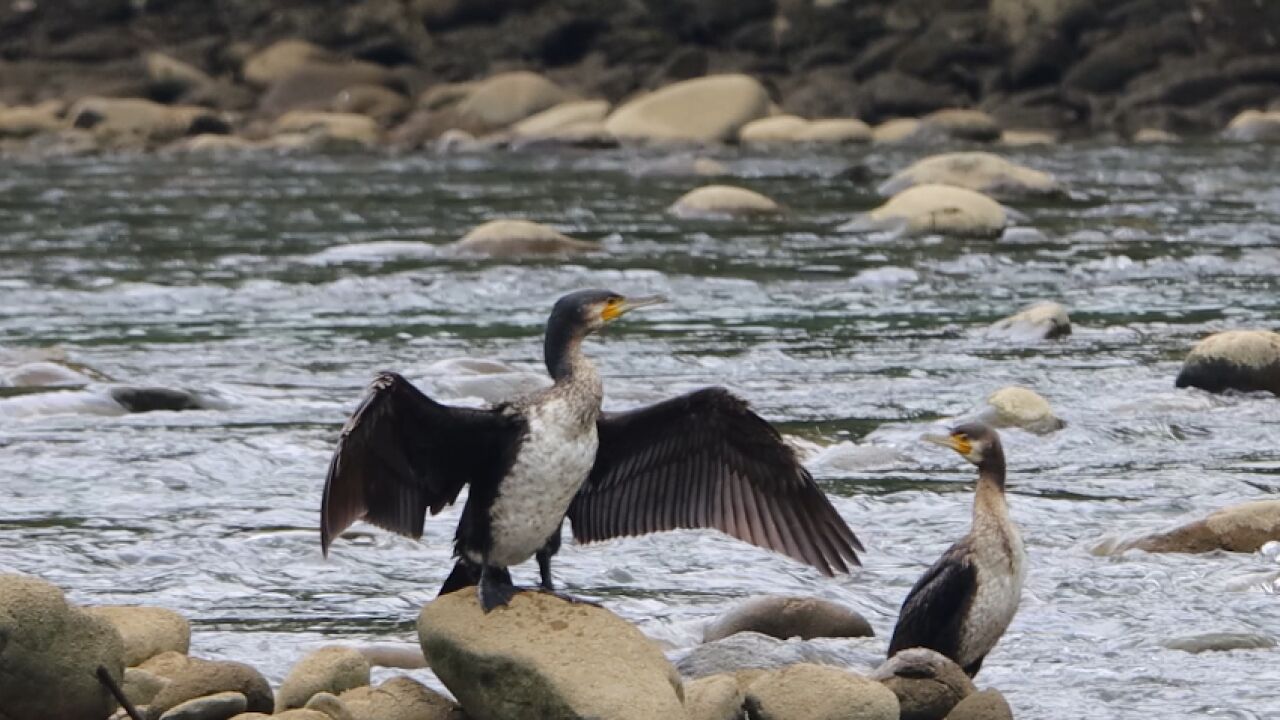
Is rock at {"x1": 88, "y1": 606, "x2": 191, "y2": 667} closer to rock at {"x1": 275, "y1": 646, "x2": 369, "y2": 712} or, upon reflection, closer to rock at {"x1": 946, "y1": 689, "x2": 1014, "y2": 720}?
rock at {"x1": 275, "y1": 646, "x2": 369, "y2": 712}

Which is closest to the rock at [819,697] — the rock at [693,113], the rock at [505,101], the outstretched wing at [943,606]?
the outstretched wing at [943,606]

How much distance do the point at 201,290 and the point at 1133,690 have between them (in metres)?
10.8

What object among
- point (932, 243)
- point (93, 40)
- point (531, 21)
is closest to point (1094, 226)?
point (932, 243)

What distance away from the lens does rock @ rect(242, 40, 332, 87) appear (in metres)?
38.4

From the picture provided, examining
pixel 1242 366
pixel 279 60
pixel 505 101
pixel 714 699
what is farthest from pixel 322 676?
pixel 279 60

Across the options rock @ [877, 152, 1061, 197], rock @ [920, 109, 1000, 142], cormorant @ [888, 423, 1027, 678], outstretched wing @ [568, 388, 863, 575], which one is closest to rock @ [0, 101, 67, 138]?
rock @ [920, 109, 1000, 142]

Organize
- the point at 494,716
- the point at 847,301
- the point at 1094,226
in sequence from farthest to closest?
the point at 1094,226
the point at 847,301
the point at 494,716

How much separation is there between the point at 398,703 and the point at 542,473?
690 millimetres

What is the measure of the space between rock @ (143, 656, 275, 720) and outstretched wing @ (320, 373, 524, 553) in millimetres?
412

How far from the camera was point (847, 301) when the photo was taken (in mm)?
14859

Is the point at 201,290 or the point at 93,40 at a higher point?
the point at 93,40

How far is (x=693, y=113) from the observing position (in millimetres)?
31797

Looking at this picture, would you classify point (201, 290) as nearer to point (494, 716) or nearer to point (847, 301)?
point (847, 301)

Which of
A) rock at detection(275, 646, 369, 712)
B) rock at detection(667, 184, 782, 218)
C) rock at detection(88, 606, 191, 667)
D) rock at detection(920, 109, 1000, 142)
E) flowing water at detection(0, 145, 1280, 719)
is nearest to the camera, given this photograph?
rock at detection(275, 646, 369, 712)
